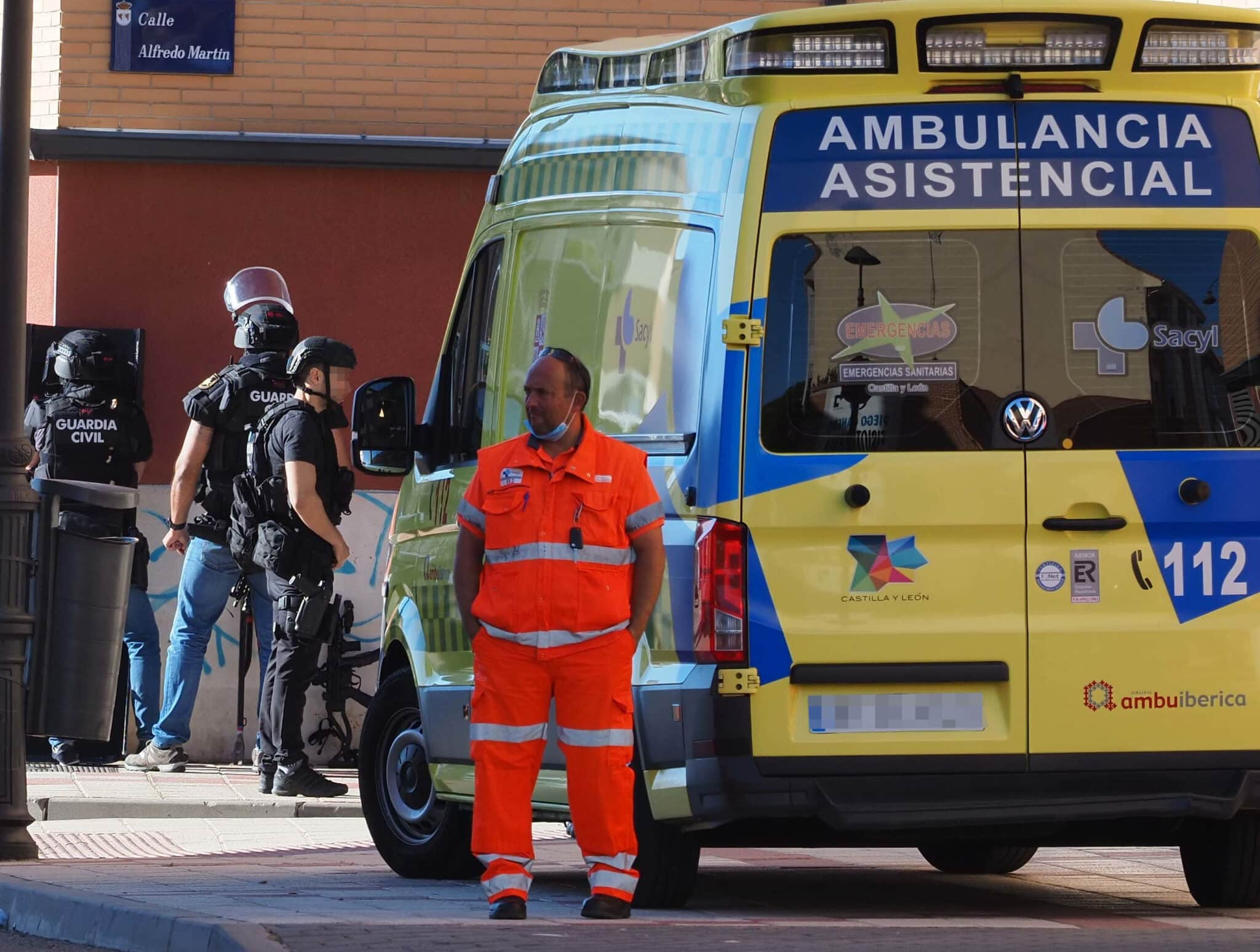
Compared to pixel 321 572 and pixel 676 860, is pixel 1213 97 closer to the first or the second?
pixel 676 860

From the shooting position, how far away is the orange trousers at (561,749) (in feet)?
22.8

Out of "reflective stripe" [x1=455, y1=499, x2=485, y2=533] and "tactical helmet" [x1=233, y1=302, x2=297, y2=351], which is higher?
"tactical helmet" [x1=233, y1=302, x2=297, y2=351]

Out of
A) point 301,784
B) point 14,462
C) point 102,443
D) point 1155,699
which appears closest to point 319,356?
point 102,443

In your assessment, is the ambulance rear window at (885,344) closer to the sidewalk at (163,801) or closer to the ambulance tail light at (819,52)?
the ambulance tail light at (819,52)

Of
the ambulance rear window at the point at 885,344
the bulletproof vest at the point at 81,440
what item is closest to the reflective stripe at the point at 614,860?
the ambulance rear window at the point at 885,344

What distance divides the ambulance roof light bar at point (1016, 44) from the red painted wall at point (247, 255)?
6979mm

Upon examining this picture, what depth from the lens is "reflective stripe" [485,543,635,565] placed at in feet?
22.8

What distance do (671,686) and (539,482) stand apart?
0.69 m

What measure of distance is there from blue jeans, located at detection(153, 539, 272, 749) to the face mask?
545 centimetres

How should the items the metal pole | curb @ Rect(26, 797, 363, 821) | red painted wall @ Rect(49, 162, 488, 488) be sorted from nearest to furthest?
the metal pole → curb @ Rect(26, 797, 363, 821) → red painted wall @ Rect(49, 162, 488, 488)

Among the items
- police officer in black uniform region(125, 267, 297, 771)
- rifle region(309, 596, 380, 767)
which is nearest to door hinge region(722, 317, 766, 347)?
rifle region(309, 596, 380, 767)

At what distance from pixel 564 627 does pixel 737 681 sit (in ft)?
1.74

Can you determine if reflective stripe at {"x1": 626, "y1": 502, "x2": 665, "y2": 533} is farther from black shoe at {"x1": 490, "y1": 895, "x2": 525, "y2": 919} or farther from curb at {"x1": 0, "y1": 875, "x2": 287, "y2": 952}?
curb at {"x1": 0, "y1": 875, "x2": 287, "y2": 952}

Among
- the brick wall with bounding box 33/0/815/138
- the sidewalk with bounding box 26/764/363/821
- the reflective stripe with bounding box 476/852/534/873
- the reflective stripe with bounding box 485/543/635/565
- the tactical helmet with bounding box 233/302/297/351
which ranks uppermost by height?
the brick wall with bounding box 33/0/815/138
